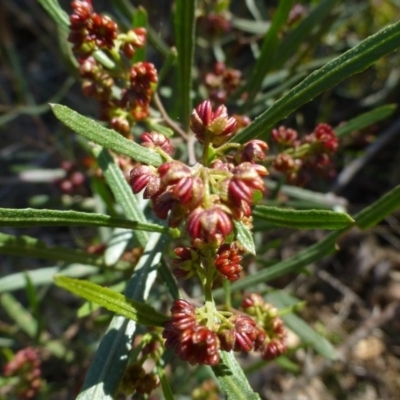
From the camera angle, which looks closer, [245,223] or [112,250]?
[245,223]

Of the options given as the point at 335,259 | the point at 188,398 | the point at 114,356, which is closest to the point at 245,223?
the point at 114,356

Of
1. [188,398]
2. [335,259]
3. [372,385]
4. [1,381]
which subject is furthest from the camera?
[335,259]

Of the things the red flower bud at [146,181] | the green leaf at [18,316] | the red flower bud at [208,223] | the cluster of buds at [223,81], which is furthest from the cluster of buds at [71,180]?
the red flower bud at [208,223]

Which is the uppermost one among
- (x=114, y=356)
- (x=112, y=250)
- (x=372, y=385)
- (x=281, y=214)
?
(x=281, y=214)

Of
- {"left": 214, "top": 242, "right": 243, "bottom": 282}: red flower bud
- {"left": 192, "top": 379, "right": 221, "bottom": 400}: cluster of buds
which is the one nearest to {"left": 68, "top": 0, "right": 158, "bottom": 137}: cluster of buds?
{"left": 214, "top": 242, "right": 243, "bottom": 282}: red flower bud

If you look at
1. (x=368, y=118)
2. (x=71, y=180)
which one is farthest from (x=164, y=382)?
(x=71, y=180)

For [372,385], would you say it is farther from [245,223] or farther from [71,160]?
[245,223]
